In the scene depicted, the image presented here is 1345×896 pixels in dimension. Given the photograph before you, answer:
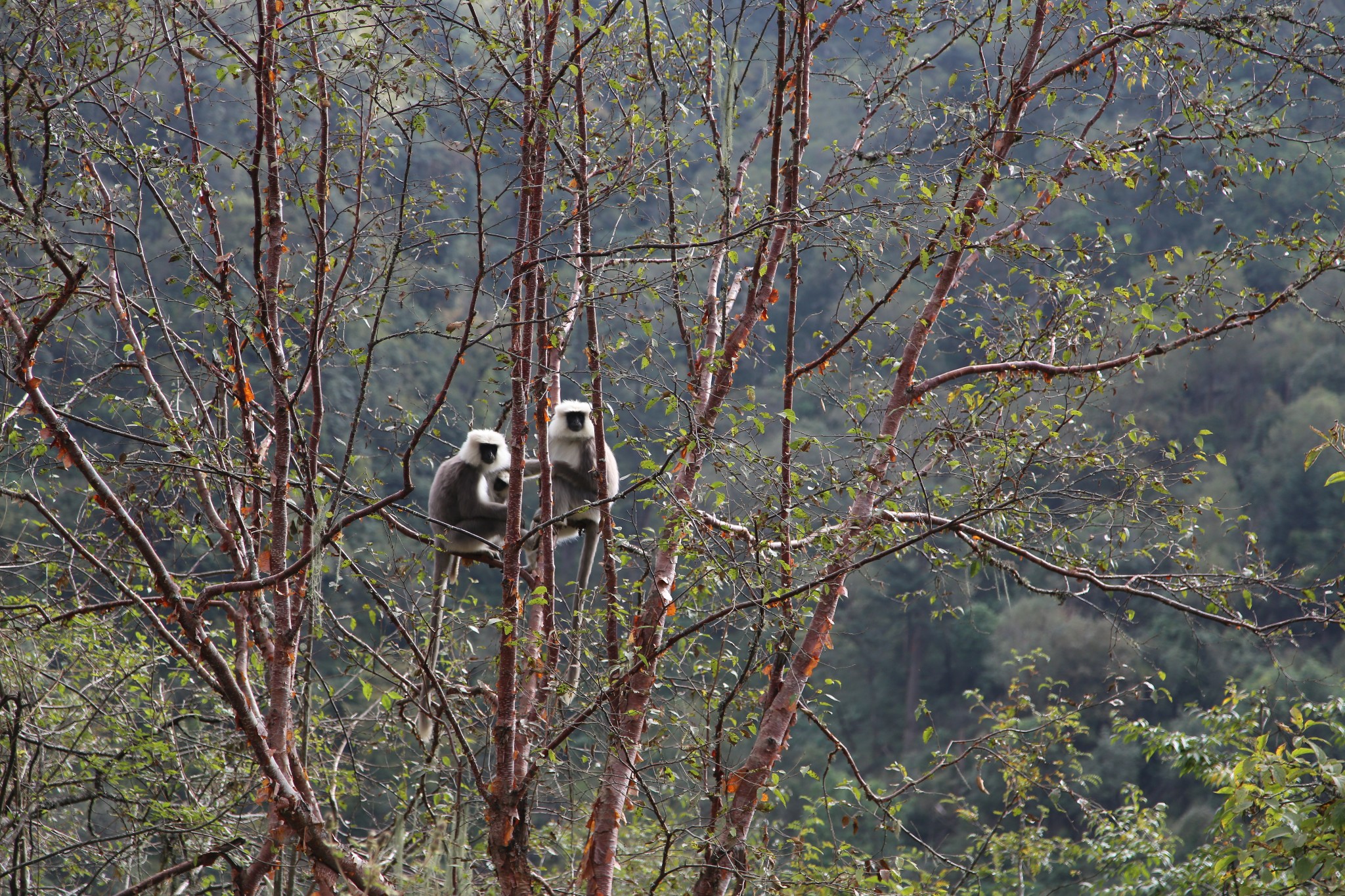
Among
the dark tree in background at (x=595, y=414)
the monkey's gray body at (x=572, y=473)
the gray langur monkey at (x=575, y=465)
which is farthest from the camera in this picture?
the monkey's gray body at (x=572, y=473)

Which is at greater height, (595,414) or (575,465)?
(575,465)

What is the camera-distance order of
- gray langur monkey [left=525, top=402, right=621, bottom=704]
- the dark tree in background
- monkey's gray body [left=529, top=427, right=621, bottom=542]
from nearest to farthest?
the dark tree in background → gray langur monkey [left=525, top=402, right=621, bottom=704] → monkey's gray body [left=529, top=427, right=621, bottom=542]

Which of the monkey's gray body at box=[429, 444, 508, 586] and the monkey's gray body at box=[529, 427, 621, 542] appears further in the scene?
the monkey's gray body at box=[529, 427, 621, 542]

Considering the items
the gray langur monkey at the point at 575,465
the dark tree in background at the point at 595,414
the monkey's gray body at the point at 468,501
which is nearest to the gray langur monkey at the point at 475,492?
the monkey's gray body at the point at 468,501

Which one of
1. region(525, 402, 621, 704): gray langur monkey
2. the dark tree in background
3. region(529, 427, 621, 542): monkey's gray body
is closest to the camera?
the dark tree in background

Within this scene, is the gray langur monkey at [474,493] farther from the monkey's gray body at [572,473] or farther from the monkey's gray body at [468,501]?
the monkey's gray body at [572,473]

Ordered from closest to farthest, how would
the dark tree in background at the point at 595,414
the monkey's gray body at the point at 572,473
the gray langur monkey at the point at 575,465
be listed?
the dark tree in background at the point at 595,414 → the gray langur monkey at the point at 575,465 → the monkey's gray body at the point at 572,473

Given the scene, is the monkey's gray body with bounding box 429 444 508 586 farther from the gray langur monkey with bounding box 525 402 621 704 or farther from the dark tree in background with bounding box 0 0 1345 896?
the dark tree in background with bounding box 0 0 1345 896

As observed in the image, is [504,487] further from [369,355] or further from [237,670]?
[369,355]

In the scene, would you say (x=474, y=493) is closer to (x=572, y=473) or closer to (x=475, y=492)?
(x=475, y=492)

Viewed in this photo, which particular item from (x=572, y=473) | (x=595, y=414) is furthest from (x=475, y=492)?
(x=595, y=414)

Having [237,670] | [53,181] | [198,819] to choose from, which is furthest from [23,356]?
[198,819]

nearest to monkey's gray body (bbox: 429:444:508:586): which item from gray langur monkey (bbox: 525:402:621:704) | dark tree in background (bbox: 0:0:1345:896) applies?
gray langur monkey (bbox: 525:402:621:704)

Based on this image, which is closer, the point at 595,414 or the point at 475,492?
the point at 595,414
